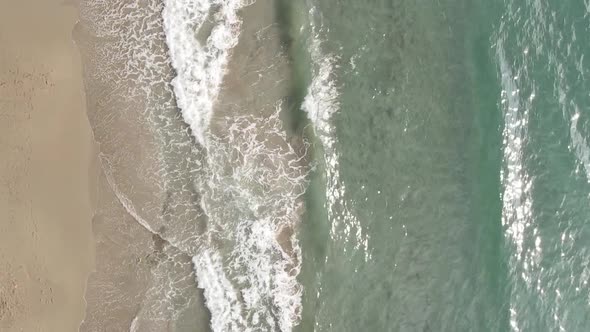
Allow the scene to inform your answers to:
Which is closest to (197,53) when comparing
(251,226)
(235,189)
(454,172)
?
(235,189)

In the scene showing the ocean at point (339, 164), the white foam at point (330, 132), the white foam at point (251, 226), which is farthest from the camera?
the white foam at point (330, 132)

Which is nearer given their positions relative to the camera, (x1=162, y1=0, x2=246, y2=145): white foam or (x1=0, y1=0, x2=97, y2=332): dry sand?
(x1=0, y1=0, x2=97, y2=332): dry sand

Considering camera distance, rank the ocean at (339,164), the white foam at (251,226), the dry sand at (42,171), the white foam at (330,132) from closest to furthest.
Result: 1. the dry sand at (42,171)
2. the ocean at (339,164)
3. the white foam at (251,226)
4. the white foam at (330,132)

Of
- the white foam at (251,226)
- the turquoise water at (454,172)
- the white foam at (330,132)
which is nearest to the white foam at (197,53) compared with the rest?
the white foam at (251,226)

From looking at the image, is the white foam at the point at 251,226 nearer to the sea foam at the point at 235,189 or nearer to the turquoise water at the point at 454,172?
the sea foam at the point at 235,189

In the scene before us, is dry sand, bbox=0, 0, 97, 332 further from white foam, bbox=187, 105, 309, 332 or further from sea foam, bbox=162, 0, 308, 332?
white foam, bbox=187, 105, 309, 332

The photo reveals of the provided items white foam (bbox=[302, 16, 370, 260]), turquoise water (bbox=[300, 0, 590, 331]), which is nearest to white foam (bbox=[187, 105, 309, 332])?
turquoise water (bbox=[300, 0, 590, 331])
